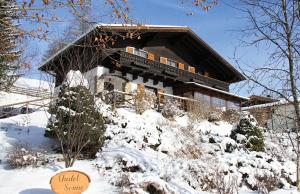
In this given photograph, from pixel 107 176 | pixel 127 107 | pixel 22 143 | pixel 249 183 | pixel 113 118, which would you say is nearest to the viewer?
pixel 107 176

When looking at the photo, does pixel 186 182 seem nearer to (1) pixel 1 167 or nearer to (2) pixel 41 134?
(1) pixel 1 167

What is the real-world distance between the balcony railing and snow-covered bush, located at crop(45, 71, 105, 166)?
10.0m

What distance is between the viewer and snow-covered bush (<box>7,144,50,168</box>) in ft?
37.4

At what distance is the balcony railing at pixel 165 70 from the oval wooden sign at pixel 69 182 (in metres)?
15.3

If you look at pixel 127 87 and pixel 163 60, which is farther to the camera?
pixel 163 60

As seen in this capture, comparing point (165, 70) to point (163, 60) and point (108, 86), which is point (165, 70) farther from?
point (108, 86)

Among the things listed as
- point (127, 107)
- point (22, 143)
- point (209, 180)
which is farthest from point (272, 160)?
point (22, 143)

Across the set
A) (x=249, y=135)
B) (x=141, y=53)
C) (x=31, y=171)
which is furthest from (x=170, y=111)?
(x=31, y=171)

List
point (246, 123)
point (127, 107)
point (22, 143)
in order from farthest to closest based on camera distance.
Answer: point (127, 107) → point (246, 123) → point (22, 143)

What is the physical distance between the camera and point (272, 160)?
1449 centimetres

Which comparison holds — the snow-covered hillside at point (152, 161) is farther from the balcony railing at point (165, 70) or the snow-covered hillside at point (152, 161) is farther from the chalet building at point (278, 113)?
the balcony railing at point (165, 70)

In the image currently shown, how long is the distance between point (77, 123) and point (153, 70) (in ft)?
46.2

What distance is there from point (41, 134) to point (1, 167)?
397cm

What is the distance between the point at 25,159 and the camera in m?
11.4
